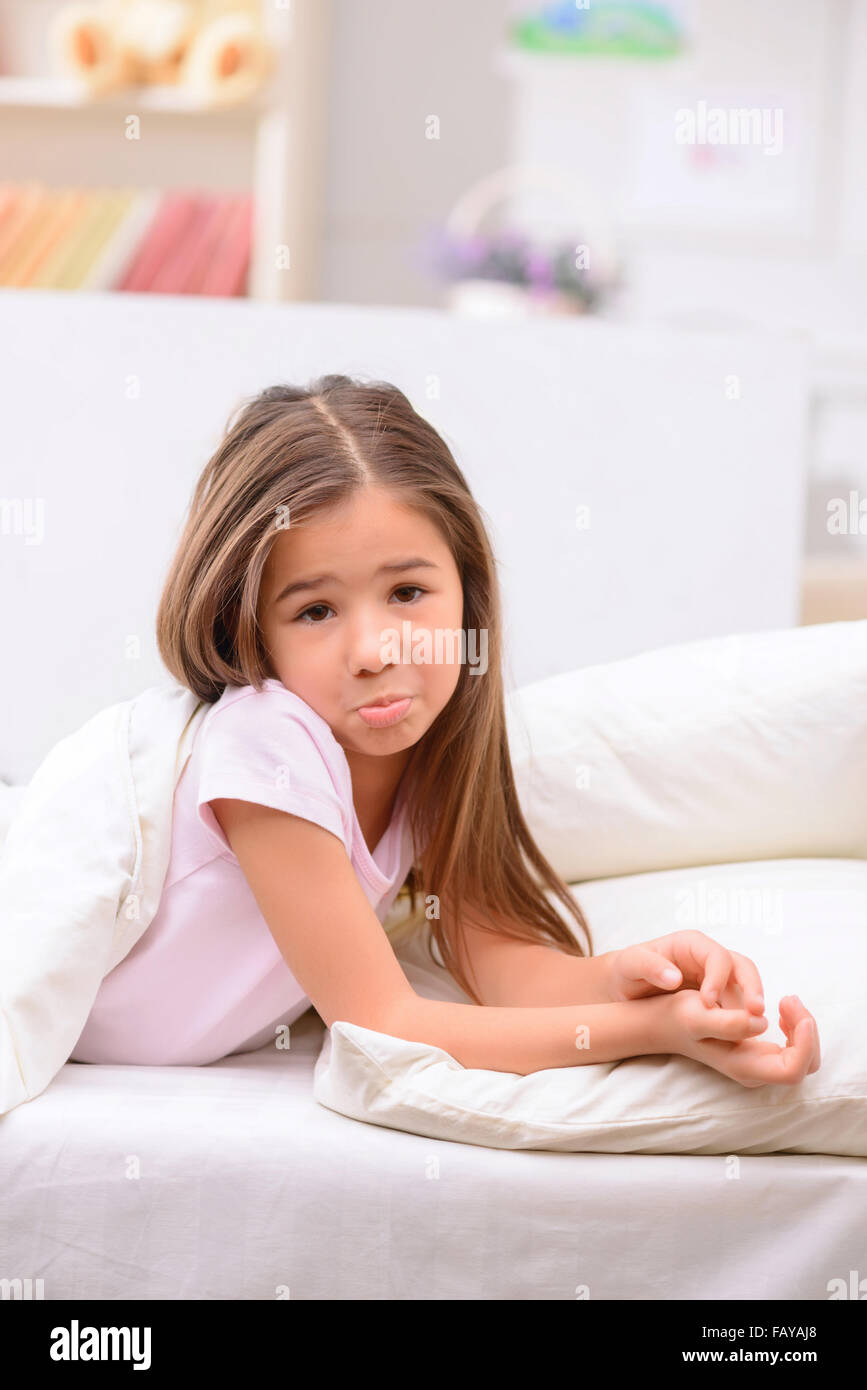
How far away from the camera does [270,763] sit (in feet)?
2.86

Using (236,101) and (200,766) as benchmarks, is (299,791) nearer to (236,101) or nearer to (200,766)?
(200,766)

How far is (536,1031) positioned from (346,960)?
0.13 m

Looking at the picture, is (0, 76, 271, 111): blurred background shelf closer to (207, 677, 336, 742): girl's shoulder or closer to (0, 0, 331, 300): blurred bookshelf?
(0, 0, 331, 300): blurred bookshelf

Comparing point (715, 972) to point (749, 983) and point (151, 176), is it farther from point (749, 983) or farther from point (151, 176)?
point (151, 176)

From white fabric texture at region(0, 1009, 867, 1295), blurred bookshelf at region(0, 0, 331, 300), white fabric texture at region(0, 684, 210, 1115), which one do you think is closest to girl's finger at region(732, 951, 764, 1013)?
white fabric texture at region(0, 1009, 867, 1295)

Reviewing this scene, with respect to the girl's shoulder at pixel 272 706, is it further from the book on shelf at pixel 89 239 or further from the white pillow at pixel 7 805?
the book on shelf at pixel 89 239

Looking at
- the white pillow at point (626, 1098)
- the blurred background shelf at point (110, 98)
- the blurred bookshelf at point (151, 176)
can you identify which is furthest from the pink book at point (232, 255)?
the white pillow at point (626, 1098)

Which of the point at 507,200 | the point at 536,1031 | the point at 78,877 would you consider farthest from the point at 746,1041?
the point at 507,200

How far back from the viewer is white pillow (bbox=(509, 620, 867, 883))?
1.12 metres

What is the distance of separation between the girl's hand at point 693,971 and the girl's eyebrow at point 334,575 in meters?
0.30

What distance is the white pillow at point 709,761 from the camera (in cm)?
112

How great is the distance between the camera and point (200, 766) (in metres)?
0.92

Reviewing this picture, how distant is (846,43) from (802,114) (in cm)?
19
